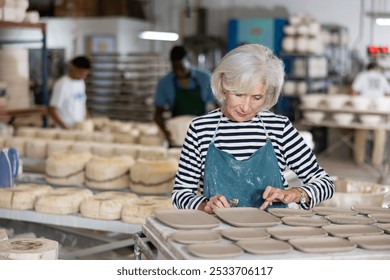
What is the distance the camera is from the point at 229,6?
45.4 ft

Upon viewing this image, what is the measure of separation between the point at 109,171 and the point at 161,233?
216 cm

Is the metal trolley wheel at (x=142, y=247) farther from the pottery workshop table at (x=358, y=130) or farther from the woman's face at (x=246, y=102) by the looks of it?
the pottery workshop table at (x=358, y=130)

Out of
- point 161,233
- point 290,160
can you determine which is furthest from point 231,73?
point 161,233

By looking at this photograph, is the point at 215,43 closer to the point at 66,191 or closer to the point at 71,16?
the point at 71,16

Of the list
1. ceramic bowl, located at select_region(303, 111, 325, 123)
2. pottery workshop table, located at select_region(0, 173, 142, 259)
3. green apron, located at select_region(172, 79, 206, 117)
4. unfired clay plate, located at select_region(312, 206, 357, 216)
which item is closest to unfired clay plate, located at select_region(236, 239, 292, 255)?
unfired clay plate, located at select_region(312, 206, 357, 216)

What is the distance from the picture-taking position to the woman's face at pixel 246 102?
227cm

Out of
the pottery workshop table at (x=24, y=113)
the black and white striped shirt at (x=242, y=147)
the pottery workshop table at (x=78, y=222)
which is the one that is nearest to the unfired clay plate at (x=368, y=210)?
the black and white striped shirt at (x=242, y=147)

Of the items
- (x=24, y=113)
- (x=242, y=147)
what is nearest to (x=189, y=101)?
(x=24, y=113)

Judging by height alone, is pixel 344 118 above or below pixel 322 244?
below

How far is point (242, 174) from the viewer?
2371 millimetres

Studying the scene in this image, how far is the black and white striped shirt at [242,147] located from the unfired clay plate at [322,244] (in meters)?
0.52

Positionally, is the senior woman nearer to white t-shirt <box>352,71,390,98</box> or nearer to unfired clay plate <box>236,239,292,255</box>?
unfired clay plate <box>236,239,292,255</box>

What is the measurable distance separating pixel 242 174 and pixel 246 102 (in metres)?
0.29

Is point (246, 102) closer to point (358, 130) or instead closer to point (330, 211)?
point (330, 211)
